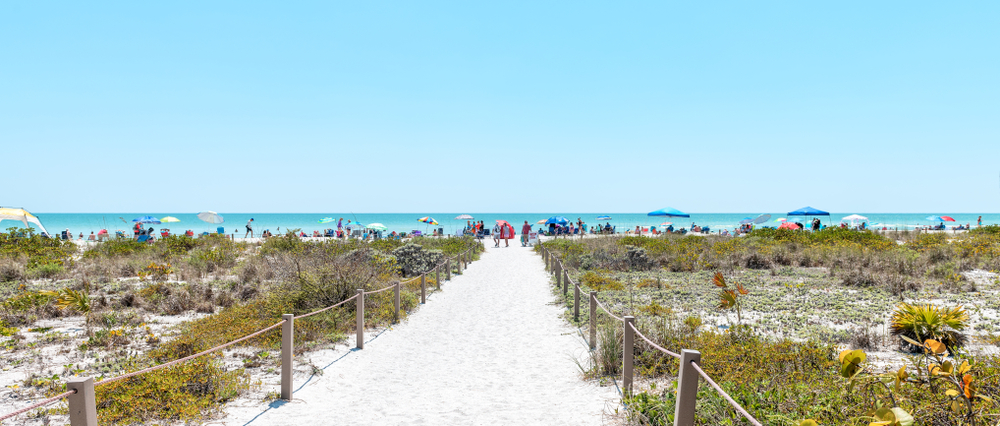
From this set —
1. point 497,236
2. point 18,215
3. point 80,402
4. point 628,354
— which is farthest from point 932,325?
point 497,236

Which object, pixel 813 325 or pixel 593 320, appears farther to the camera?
pixel 813 325

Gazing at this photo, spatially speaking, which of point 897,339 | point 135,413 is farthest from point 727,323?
point 135,413

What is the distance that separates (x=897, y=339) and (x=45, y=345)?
13794 mm

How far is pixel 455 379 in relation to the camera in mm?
6953

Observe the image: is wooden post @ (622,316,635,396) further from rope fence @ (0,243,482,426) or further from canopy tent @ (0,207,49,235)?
canopy tent @ (0,207,49,235)

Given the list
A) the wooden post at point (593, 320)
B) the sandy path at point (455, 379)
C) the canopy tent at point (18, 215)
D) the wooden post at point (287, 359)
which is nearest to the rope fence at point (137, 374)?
the wooden post at point (287, 359)

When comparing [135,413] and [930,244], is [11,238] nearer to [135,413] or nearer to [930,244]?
[135,413]

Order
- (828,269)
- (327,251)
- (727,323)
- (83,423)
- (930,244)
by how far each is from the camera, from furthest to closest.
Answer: (930,244) < (828,269) < (327,251) < (727,323) < (83,423)

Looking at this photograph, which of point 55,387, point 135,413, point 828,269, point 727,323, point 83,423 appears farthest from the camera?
point 828,269

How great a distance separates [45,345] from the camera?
8.41 meters

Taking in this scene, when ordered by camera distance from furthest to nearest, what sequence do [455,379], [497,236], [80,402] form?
[497,236]
[455,379]
[80,402]

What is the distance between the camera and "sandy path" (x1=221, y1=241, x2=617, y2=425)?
550 centimetres

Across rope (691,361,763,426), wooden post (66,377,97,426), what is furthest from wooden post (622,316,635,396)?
wooden post (66,377,97,426)

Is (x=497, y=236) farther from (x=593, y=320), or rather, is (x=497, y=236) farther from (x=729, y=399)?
(x=729, y=399)
